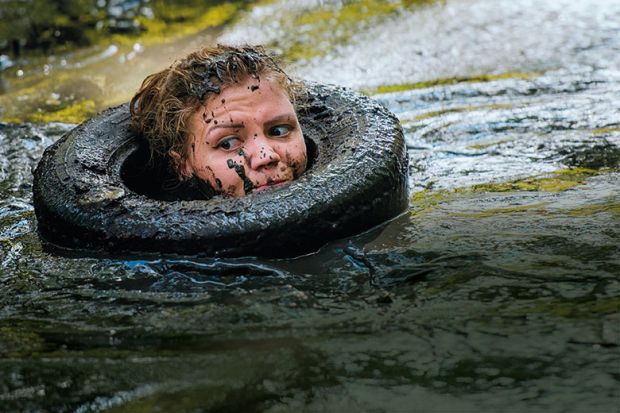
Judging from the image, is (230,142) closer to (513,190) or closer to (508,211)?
(508,211)

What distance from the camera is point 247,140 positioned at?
4.49 meters

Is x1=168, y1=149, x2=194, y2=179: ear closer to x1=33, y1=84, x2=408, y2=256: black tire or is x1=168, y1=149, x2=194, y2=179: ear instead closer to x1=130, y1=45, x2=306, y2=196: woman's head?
x1=130, y1=45, x2=306, y2=196: woman's head

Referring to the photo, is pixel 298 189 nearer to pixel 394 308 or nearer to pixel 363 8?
pixel 394 308

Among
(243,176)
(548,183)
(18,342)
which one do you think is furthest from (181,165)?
(548,183)

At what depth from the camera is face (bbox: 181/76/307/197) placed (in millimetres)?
4414

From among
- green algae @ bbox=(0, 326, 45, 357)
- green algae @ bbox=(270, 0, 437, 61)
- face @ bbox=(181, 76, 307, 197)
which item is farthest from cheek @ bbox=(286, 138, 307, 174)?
green algae @ bbox=(270, 0, 437, 61)

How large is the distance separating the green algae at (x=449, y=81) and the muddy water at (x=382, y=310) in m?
1.55

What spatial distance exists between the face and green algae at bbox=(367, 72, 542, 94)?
3140 mm

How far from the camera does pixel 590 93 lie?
7016mm

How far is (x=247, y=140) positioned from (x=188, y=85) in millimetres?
557

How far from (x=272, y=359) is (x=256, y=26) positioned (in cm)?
762

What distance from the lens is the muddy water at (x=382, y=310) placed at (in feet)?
9.46

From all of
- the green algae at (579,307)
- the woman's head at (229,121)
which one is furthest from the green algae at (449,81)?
the green algae at (579,307)

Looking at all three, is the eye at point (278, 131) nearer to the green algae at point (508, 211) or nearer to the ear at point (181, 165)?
the ear at point (181, 165)
